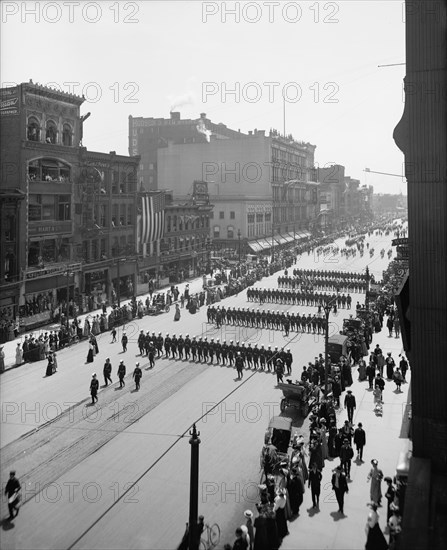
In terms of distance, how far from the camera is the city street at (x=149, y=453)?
1365 cm

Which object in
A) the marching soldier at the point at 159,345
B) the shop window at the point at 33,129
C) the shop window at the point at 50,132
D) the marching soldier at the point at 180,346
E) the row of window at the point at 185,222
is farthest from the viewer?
the row of window at the point at 185,222

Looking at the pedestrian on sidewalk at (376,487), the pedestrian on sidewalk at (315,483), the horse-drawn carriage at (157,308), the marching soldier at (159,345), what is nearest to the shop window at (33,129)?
the horse-drawn carriage at (157,308)

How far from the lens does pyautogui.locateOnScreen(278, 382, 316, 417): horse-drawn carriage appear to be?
68.4ft

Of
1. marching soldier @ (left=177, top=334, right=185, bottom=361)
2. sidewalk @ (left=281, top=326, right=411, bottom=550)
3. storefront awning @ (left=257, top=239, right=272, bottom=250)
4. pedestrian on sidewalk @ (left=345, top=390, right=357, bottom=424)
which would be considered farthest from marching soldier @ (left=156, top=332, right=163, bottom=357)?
storefront awning @ (left=257, top=239, right=272, bottom=250)

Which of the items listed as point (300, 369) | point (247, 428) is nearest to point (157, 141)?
point (300, 369)

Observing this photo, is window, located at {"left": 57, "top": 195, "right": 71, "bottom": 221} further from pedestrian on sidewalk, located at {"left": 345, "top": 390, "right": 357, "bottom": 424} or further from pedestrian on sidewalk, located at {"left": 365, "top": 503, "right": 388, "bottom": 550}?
pedestrian on sidewalk, located at {"left": 365, "top": 503, "right": 388, "bottom": 550}

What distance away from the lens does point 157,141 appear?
370 feet

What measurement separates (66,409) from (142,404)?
2.95 metres

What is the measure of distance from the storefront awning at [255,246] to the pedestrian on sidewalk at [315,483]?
67922 mm

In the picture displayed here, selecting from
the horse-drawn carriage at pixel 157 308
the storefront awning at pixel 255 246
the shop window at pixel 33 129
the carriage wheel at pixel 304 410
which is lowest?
the carriage wheel at pixel 304 410

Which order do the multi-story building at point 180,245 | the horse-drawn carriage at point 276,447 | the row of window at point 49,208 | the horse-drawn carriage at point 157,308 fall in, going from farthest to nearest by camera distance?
1. the multi-story building at point 180,245
2. the horse-drawn carriage at point 157,308
3. the row of window at point 49,208
4. the horse-drawn carriage at point 276,447

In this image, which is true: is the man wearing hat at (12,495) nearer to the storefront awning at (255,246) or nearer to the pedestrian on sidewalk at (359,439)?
the pedestrian on sidewalk at (359,439)

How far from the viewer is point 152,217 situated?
2098 inches

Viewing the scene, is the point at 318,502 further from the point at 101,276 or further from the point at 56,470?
the point at 101,276
